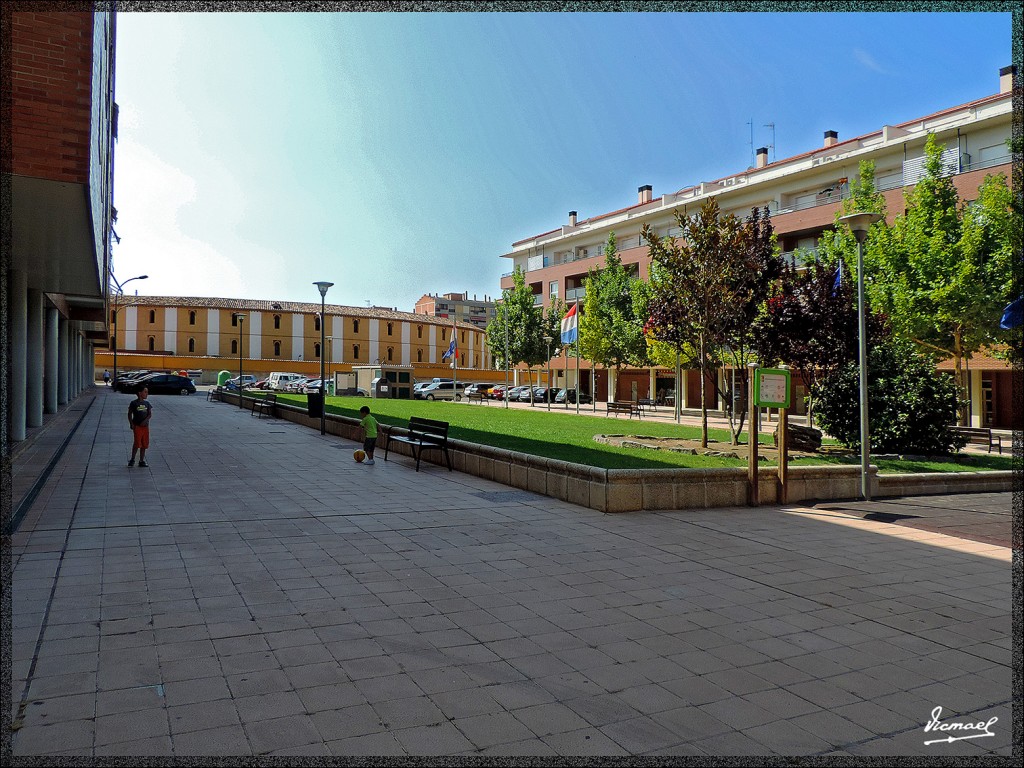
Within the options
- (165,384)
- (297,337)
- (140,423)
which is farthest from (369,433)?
(297,337)

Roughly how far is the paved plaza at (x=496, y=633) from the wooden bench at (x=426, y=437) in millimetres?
4234

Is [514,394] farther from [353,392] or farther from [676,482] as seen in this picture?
[676,482]

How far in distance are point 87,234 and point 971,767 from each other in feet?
38.4

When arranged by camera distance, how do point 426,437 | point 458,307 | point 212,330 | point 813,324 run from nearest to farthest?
1. point 426,437
2. point 813,324
3. point 212,330
4. point 458,307

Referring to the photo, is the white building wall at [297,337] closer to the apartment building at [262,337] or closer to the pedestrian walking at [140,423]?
the apartment building at [262,337]

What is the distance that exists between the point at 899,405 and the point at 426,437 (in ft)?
31.3

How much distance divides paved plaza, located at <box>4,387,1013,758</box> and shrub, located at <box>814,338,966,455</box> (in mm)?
6638

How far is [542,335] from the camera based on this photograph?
47.6 m

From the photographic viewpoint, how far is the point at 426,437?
14039mm

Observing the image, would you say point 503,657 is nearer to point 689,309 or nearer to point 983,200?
point 689,309

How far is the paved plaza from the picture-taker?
348 centimetres

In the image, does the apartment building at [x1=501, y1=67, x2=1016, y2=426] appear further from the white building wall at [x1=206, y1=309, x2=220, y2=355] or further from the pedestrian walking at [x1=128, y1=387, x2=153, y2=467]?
the white building wall at [x1=206, y1=309, x2=220, y2=355]

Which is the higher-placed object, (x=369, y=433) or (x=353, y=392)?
(x=353, y=392)

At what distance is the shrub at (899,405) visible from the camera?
1476 centimetres
